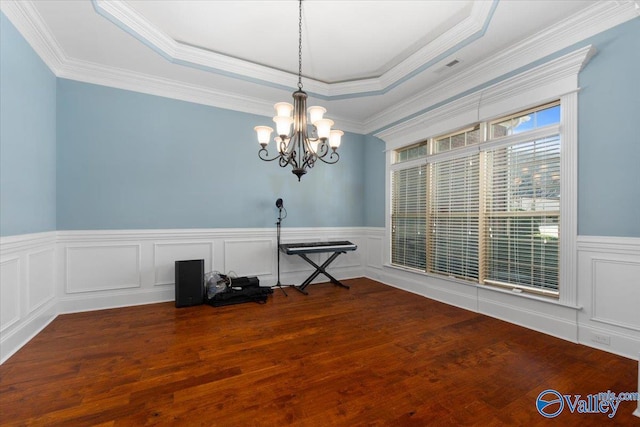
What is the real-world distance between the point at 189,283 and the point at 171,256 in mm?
529

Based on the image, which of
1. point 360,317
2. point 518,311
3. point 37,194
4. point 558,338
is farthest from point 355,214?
point 37,194

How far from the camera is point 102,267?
3.50 meters

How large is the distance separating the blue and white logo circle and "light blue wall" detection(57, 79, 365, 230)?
3.61 meters

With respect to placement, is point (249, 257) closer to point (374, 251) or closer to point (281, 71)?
point (374, 251)

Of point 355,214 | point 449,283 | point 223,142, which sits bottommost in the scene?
point 449,283

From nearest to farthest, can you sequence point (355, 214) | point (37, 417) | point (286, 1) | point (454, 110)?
point (37, 417), point (286, 1), point (454, 110), point (355, 214)

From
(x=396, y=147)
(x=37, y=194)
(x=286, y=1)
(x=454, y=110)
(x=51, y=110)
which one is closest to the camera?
(x=286, y=1)

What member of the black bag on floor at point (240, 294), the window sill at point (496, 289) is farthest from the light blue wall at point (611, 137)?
the black bag on floor at point (240, 294)

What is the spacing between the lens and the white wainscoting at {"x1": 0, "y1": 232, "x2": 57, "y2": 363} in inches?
91.0

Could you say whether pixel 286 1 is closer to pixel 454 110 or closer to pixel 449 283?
pixel 454 110

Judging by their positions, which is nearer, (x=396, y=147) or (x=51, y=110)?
(x=51, y=110)

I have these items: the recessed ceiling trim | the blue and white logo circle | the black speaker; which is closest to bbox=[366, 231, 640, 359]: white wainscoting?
the blue and white logo circle

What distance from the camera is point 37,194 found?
286 centimetres

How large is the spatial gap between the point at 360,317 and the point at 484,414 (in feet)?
5.42
